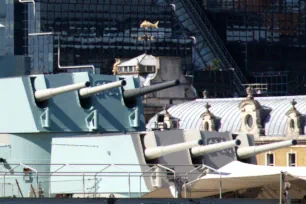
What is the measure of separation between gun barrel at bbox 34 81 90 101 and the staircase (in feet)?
259

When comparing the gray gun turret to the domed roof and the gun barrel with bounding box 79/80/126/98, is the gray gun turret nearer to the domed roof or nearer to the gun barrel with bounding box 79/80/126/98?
the gun barrel with bounding box 79/80/126/98

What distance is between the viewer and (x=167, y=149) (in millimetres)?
66375

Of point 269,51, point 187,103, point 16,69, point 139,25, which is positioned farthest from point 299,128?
point 269,51

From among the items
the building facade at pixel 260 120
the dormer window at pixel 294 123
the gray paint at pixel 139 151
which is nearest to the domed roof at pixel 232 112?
the building facade at pixel 260 120

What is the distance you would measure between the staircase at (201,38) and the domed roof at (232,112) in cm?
3420

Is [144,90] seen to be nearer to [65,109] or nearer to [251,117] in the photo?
[65,109]

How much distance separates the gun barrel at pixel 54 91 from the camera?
6743 cm

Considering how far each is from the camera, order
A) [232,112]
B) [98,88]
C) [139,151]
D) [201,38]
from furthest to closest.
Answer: [201,38], [232,112], [98,88], [139,151]

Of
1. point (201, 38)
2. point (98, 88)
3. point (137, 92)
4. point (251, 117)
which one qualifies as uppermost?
point (201, 38)

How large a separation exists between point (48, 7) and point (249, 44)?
20.3 m

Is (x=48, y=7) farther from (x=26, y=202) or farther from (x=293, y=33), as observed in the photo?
(x=26, y=202)

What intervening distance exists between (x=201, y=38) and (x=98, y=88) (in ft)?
270

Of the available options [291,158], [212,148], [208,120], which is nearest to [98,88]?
[212,148]

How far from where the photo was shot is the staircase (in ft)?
489
